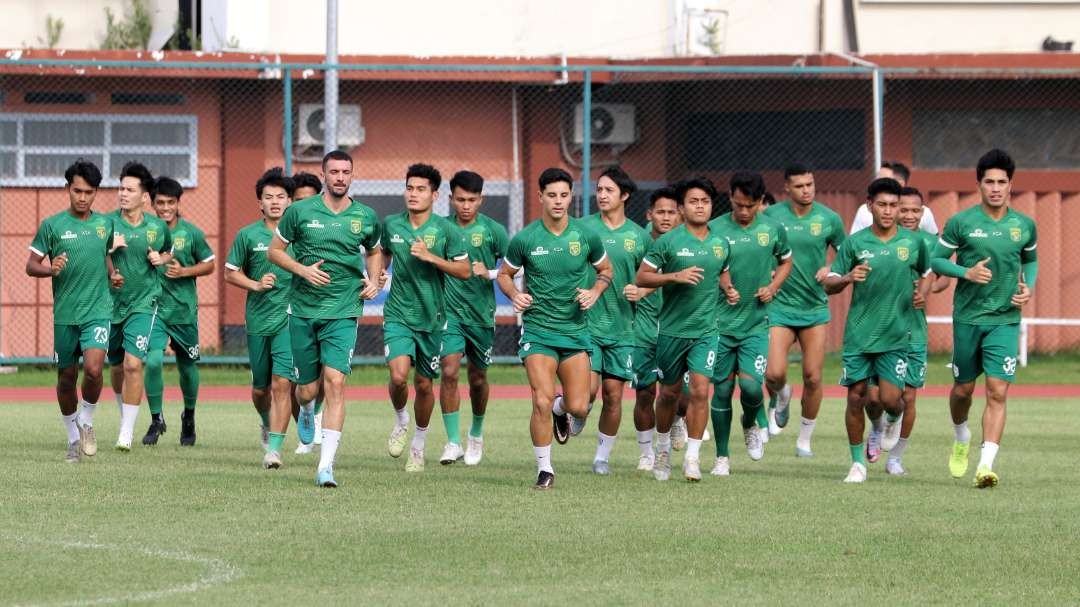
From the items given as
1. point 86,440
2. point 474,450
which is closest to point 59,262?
point 86,440

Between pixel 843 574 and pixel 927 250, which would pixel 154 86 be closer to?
pixel 927 250

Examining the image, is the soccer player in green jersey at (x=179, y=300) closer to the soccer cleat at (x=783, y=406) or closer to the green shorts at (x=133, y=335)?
the green shorts at (x=133, y=335)

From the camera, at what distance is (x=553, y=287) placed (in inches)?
504

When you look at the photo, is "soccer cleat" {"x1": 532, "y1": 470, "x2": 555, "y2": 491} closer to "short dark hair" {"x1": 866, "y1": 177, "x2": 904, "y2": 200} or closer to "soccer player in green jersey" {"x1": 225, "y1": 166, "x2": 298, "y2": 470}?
"soccer player in green jersey" {"x1": 225, "y1": 166, "x2": 298, "y2": 470}

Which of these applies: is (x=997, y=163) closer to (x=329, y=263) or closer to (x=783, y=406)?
(x=783, y=406)

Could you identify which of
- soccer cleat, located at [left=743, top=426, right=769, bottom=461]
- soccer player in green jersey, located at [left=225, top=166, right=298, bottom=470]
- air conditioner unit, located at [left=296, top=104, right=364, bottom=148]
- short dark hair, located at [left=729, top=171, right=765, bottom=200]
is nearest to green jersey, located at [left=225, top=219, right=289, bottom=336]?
soccer player in green jersey, located at [left=225, top=166, right=298, bottom=470]

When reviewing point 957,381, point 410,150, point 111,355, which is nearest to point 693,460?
point 957,381

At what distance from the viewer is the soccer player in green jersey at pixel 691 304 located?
43.2ft

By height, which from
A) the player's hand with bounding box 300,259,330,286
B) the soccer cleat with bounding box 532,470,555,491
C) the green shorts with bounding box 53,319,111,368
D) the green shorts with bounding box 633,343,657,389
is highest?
the player's hand with bounding box 300,259,330,286

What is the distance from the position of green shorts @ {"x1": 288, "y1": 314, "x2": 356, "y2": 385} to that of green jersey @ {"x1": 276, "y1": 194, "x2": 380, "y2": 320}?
63 millimetres

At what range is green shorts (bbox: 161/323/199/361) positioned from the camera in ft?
52.1

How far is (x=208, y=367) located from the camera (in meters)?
24.0

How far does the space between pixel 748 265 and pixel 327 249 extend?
3200mm

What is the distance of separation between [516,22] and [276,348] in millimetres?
12573
